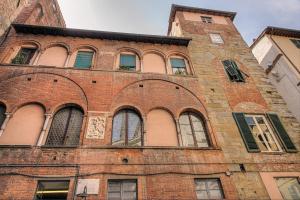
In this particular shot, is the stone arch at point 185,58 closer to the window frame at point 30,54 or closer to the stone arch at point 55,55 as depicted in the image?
the stone arch at point 55,55

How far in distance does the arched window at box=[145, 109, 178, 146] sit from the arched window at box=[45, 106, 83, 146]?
2806 mm

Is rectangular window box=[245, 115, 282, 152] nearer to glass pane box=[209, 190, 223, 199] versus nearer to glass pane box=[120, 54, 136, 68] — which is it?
glass pane box=[209, 190, 223, 199]

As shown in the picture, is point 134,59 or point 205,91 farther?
point 134,59

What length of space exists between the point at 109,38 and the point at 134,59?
1.99m

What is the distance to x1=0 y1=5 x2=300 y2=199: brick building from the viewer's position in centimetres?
759

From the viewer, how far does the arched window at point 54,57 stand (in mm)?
11068

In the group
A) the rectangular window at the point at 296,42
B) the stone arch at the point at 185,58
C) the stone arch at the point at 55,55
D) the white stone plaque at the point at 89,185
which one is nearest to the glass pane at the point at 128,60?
the stone arch at the point at 185,58

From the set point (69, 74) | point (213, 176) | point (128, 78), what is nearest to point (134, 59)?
point (128, 78)

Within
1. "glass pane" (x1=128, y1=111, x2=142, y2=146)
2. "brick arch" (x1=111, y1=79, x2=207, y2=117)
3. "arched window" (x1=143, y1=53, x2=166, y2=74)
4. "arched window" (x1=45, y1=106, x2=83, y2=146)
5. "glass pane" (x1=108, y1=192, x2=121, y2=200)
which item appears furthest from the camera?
"arched window" (x1=143, y1=53, x2=166, y2=74)

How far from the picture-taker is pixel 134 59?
40.1 feet

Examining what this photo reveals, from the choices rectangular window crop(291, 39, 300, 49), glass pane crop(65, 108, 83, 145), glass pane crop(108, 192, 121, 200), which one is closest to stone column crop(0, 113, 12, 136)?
glass pane crop(65, 108, 83, 145)

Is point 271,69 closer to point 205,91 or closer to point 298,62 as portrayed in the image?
point 298,62

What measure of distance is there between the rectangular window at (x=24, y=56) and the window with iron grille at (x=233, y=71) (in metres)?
10.4

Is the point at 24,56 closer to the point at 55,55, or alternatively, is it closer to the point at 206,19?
the point at 55,55
